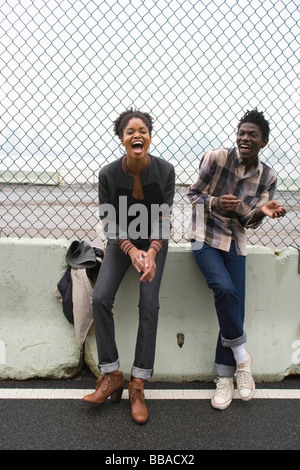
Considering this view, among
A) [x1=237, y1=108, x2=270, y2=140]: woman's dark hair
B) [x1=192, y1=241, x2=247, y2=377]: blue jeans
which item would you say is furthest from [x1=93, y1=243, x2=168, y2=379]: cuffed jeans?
[x1=237, y1=108, x2=270, y2=140]: woman's dark hair

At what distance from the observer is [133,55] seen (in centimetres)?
322

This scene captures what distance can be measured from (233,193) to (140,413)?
1.64 meters

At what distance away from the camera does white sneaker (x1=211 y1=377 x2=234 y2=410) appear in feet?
9.39

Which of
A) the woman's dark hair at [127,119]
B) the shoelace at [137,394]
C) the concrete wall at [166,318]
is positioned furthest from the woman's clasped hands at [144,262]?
the woman's dark hair at [127,119]

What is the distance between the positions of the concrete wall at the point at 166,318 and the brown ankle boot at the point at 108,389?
14.6 inches

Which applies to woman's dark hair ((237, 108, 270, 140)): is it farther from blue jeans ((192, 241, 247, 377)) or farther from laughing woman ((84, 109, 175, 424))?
blue jeans ((192, 241, 247, 377))

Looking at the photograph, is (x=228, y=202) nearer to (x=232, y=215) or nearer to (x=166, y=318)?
(x=232, y=215)

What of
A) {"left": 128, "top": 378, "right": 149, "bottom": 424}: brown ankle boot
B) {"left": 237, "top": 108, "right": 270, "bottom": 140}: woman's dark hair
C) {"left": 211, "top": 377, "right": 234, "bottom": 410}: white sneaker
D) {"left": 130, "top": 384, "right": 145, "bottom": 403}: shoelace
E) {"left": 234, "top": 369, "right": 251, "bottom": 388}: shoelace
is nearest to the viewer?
{"left": 128, "top": 378, "right": 149, "bottom": 424}: brown ankle boot

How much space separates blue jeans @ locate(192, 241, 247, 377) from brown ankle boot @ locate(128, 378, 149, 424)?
0.61 metres

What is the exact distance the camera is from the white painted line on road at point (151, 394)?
2914mm

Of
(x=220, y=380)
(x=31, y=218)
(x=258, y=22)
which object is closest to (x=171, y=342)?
(x=220, y=380)

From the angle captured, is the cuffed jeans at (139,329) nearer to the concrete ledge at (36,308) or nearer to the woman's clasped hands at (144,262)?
the woman's clasped hands at (144,262)

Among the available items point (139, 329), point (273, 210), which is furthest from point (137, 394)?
point (273, 210)

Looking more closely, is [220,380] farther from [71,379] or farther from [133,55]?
[133,55]
